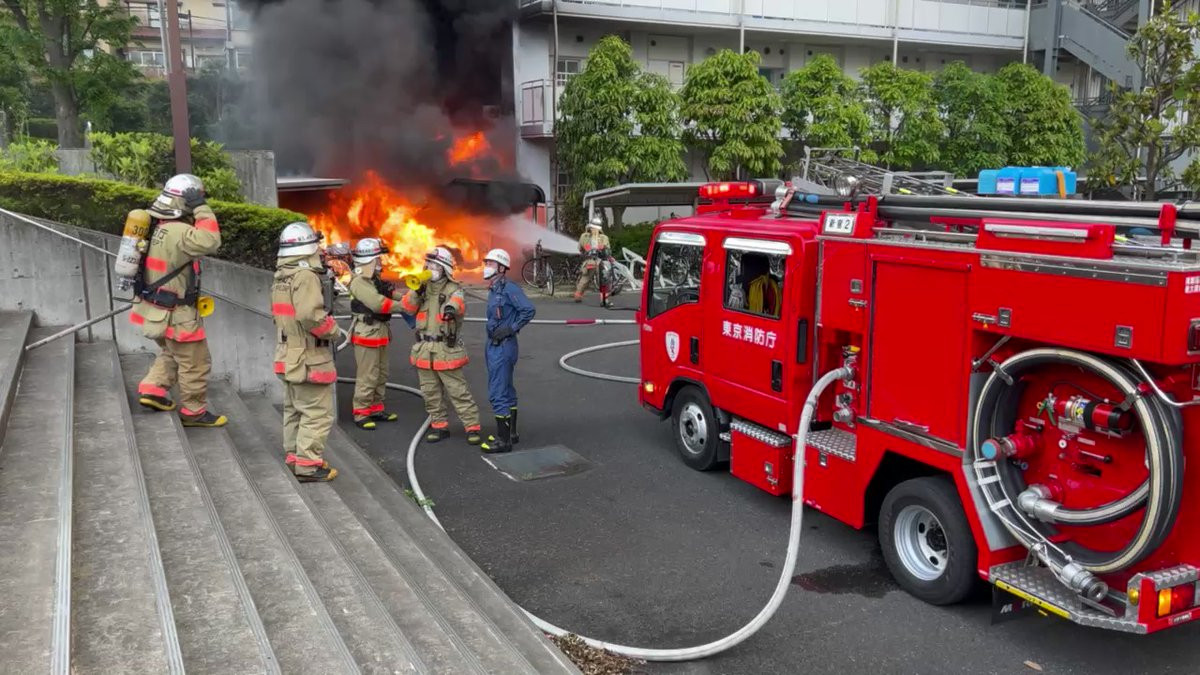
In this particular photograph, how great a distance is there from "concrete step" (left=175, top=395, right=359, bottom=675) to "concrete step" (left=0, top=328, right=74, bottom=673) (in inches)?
31.5

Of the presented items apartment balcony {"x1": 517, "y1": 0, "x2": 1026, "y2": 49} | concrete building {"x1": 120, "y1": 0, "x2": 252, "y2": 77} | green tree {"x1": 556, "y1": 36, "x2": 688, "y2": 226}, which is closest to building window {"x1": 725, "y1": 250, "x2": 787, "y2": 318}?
concrete building {"x1": 120, "y1": 0, "x2": 252, "y2": 77}

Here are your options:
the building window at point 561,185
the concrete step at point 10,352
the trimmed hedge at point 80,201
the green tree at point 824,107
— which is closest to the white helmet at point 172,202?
the concrete step at point 10,352

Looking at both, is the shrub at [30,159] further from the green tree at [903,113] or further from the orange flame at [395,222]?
the green tree at [903,113]

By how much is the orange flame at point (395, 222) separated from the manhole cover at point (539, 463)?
1321cm

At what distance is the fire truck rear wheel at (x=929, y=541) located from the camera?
4.90 m

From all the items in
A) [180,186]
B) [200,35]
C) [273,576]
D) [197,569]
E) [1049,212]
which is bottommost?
[273,576]

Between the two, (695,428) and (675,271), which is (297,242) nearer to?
(675,271)

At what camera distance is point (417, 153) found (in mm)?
23281

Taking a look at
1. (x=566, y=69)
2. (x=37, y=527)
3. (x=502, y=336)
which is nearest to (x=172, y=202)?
(x=502, y=336)

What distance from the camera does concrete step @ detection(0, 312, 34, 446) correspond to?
542 centimetres

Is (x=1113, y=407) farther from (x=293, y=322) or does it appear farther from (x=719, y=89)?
(x=719, y=89)

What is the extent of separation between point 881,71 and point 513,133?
9593 mm

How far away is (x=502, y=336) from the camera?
7.95 metres

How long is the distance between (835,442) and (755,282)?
4.74 ft
